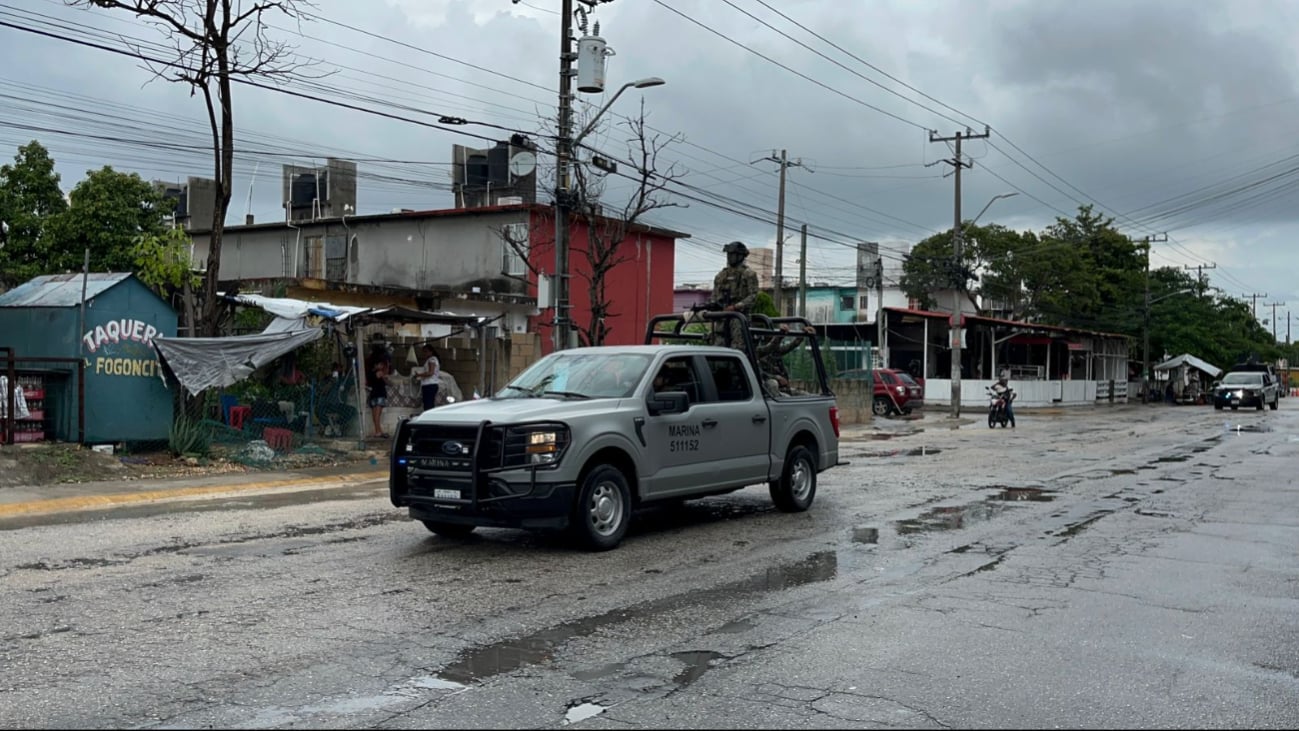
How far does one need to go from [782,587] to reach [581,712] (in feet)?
10.5

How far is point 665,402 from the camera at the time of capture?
33.0 ft

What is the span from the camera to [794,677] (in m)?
5.74

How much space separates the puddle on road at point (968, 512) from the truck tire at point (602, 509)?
2.91 m

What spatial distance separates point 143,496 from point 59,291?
170 inches

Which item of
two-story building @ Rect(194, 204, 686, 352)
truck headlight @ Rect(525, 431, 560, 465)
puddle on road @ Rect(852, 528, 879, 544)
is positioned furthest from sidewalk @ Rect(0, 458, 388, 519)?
two-story building @ Rect(194, 204, 686, 352)

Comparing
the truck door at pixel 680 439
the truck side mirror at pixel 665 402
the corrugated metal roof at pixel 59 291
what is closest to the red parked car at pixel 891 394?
the corrugated metal roof at pixel 59 291

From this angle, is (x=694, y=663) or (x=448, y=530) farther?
(x=448, y=530)

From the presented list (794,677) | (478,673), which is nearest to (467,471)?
(478,673)

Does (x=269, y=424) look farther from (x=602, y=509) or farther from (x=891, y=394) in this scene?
(x=891, y=394)

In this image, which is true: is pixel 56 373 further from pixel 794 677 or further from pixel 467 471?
pixel 794 677

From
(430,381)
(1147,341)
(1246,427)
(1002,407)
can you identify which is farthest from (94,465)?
(1147,341)

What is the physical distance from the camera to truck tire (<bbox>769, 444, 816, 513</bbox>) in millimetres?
12039

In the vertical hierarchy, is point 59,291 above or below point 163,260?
below

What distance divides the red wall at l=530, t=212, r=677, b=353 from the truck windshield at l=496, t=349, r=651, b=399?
24586 millimetres
